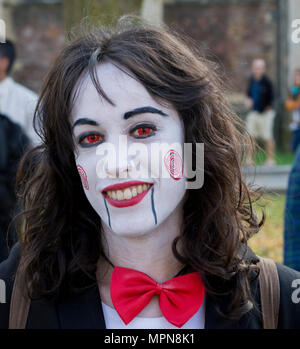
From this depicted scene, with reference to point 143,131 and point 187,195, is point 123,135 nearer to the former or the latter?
point 143,131

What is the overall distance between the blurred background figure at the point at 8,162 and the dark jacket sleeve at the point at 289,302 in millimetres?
2216

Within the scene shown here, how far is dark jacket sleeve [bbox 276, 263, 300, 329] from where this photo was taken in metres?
2.08

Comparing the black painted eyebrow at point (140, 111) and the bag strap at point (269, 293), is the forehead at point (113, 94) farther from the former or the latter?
the bag strap at point (269, 293)

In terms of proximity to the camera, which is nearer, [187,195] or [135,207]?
[135,207]

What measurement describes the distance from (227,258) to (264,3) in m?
13.9

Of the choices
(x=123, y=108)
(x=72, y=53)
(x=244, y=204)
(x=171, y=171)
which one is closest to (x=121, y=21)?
(x=72, y=53)

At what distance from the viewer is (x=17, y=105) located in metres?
4.80

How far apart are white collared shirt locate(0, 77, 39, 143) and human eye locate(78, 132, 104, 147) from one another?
2.39 meters

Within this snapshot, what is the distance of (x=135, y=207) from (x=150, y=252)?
201 mm

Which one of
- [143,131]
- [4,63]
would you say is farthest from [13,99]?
[143,131]

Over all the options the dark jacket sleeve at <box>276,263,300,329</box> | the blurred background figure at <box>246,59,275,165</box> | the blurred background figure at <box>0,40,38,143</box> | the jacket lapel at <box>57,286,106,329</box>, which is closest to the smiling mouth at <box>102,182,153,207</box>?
the jacket lapel at <box>57,286,106,329</box>

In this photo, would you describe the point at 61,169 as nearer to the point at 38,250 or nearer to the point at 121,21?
the point at 38,250

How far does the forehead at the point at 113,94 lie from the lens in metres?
2.02

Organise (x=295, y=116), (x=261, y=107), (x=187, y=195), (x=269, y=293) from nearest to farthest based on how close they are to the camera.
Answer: (x=269, y=293)
(x=187, y=195)
(x=295, y=116)
(x=261, y=107)
